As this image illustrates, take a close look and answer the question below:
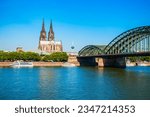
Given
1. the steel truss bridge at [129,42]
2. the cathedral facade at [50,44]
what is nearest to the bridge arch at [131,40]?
the steel truss bridge at [129,42]

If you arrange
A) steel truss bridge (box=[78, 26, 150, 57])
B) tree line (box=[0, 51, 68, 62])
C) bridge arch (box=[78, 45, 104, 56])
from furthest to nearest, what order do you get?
bridge arch (box=[78, 45, 104, 56]) → tree line (box=[0, 51, 68, 62]) → steel truss bridge (box=[78, 26, 150, 57])

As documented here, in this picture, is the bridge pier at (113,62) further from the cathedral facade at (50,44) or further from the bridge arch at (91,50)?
the cathedral facade at (50,44)

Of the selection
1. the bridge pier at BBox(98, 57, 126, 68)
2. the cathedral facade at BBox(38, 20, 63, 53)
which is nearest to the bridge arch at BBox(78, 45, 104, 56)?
the bridge pier at BBox(98, 57, 126, 68)

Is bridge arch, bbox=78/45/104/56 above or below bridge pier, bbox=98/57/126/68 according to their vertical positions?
above

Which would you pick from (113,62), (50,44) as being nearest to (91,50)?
(113,62)

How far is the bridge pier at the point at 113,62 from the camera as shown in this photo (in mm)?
83250

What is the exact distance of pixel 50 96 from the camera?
21.8 metres

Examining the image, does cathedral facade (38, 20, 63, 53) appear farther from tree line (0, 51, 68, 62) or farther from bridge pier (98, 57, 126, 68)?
bridge pier (98, 57, 126, 68)

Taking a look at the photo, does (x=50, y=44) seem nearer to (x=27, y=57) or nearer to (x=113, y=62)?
(x=27, y=57)

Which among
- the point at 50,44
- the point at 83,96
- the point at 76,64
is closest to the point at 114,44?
the point at 76,64

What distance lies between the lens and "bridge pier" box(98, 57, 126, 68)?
83250 millimetres

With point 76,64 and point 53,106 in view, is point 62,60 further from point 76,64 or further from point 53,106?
point 53,106

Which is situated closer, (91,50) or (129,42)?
(129,42)

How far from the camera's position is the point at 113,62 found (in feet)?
287
